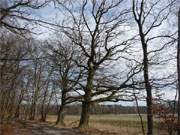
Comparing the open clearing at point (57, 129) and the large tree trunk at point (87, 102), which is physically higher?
the large tree trunk at point (87, 102)

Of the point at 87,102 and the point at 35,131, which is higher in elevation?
the point at 87,102

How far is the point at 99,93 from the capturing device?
1574 inches

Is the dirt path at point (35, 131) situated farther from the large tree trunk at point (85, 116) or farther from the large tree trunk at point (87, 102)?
the large tree trunk at point (87, 102)

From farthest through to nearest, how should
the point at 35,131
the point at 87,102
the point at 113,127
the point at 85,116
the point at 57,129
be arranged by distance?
the point at 113,127 → the point at 87,102 → the point at 85,116 → the point at 57,129 → the point at 35,131

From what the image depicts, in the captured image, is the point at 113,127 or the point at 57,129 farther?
the point at 113,127

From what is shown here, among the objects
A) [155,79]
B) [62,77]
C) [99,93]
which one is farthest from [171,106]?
[62,77]

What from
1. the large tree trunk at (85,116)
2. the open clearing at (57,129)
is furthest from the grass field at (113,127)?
the large tree trunk at (85,116)

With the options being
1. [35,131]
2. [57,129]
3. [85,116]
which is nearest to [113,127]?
[85,116]

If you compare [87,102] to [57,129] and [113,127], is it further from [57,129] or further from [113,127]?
[113,127]

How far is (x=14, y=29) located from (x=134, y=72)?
20.9m

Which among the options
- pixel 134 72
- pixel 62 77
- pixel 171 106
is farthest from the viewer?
pixel 62 77

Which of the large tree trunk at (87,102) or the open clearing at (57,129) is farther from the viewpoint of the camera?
the large tree trunk at (87,102)

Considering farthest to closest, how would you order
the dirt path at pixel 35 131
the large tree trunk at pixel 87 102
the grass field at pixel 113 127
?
the large tree trunk at pixel 87 102 < the grass field at pixel 113 127 < the dirt path at pixel 35 131

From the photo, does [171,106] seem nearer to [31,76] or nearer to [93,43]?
[93,43]
